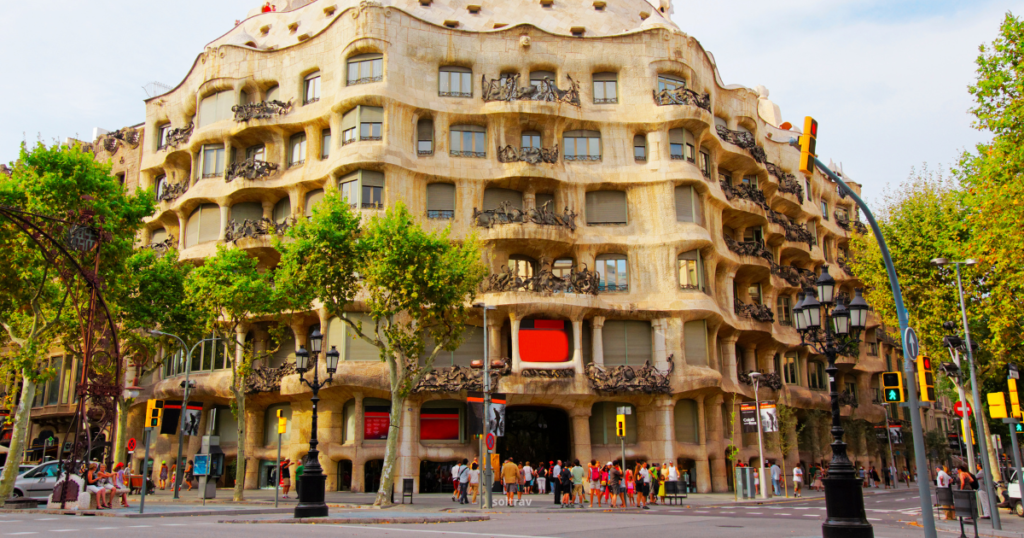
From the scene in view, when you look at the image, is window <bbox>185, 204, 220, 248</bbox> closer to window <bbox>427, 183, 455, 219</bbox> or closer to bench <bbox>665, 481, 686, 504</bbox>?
window <bbox>427, 183, 455, 219</bbox>

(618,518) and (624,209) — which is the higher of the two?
(624,209)

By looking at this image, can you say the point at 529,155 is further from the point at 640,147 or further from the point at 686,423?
the point at 686,423

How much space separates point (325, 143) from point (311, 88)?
342 cm

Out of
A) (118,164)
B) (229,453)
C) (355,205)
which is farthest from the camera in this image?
(118,164)

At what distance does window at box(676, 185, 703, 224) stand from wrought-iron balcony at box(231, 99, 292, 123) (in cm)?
2086

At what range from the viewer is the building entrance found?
133 feet

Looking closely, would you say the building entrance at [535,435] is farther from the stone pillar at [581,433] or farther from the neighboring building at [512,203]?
the stone pillar at [581,433]

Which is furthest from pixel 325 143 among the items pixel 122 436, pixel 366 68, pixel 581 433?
pixel 581 433

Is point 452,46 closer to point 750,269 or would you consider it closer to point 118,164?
point 750,269

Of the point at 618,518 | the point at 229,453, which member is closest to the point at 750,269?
the point at 618,518

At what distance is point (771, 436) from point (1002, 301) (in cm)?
1941

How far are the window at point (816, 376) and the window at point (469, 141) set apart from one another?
93.2 ft

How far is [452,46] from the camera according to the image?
137ft

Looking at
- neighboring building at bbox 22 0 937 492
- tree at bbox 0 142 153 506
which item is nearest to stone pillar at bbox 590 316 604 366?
neighboring building at bbox 22 0 937 492
